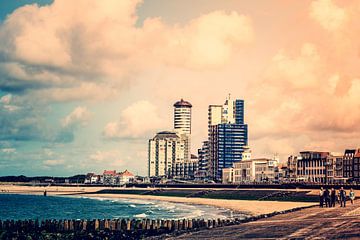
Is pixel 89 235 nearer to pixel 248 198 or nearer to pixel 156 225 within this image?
pixel 156 225

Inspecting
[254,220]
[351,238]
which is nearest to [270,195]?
[254,220]

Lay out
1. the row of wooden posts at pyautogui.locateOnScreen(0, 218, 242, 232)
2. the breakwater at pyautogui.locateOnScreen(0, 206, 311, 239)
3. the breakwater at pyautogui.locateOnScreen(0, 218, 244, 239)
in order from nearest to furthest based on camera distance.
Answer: the breakwater at pyautogui.locateOnScreen(0, 206, 311, 239) < the breakwater at pyautogui.locateOnScreen(0, 218, 244, 239) < the row of wooden posts at pyautogui.locateOnScreen(0, 218, 242, 232)

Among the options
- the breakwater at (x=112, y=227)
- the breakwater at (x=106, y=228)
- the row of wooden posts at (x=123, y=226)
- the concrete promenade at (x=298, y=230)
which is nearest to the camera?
the concrete promenade at (x=298, y=230)

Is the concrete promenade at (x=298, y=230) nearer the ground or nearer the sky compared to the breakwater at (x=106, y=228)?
nearer the sky

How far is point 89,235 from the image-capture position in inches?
2290

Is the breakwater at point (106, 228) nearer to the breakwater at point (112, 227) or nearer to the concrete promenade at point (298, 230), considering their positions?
the breakwater at point (112, 227)

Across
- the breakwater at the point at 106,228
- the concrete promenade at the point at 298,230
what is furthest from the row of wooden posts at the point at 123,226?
the concrete promenade at the point at 298,230

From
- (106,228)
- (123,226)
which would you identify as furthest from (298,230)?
(106,228)

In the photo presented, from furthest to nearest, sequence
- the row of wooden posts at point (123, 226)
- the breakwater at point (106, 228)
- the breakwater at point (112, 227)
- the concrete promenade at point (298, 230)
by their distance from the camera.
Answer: the row of wooden posts at point (123, 226) < the breakwater at point (112, 227) < the breakwater at point (106, 228) < the concrete promenade at point (298, 230)

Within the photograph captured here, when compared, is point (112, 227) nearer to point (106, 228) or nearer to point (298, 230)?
point (106, 228)

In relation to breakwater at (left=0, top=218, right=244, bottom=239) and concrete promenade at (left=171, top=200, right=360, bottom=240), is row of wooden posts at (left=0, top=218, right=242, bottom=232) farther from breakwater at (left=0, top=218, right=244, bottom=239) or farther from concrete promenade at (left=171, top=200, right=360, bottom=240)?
concrete promenade at (left=171, top=200, right=360, bottom=240)

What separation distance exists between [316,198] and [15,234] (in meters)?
89.0

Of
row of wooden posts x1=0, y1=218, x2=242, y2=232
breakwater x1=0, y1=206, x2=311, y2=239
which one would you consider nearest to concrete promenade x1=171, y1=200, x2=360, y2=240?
row of wooden posts x1=0, y1=218, x2=242, y2=232

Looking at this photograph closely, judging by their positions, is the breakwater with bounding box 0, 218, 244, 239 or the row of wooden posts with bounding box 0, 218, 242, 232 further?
the row of wooden posts with bounding box 0, 218, 242, 232
